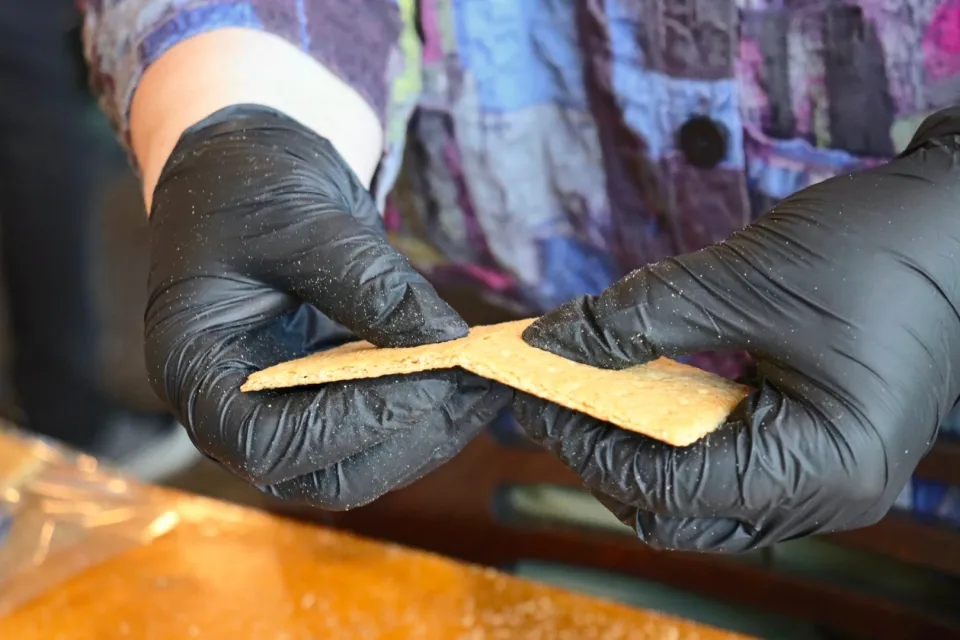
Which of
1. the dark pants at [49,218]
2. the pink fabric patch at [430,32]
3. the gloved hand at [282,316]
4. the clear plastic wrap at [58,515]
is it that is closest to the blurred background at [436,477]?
the dark pants at [49,218]

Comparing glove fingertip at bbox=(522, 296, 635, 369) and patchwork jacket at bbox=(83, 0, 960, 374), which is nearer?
glove fingertip at bbox=(522, 296, 635, 369)

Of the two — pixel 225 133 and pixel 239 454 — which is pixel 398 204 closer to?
pixel 225 133


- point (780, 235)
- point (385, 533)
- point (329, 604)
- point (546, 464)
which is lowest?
point (385, 533)

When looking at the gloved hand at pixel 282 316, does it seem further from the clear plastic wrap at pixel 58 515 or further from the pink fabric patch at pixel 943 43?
the clear plastic wrap at pixel 58 515

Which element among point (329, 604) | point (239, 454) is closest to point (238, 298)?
point (239, 454)

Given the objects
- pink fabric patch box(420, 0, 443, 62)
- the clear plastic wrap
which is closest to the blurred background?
the clear plastic wrap

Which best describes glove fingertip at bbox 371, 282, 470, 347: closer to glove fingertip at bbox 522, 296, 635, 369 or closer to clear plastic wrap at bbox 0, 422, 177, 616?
glove fingertip at bbox 522, 296, 635, 369
